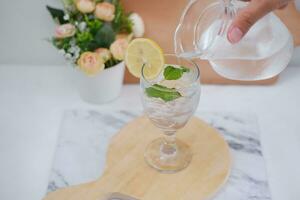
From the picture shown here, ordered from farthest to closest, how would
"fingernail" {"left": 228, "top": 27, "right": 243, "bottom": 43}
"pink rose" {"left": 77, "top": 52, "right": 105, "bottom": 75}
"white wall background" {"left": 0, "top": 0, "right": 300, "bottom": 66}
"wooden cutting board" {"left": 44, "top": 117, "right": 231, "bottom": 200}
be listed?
"white wall background" {"left": 0, "top": 0, "right": 300, "bottom": 66} → "pink rose" {"left": 77, "top": 52, "right": 105, "bottom": 75} → "wooden cutting board" {"left": 44, "top": 117, "right": 231, "bottom": 200} → "fingernail" {"left": 228, "top": 27, "right": 243, "bottom": 43}

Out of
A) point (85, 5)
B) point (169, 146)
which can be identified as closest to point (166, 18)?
point (85, 5)

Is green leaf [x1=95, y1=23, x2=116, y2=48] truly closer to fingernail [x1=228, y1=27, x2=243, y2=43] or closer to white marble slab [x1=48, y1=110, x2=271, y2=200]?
white marble slab [x1=48, y1=110, x2=271, y2=200]

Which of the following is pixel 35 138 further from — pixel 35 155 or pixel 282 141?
pixel 282 141

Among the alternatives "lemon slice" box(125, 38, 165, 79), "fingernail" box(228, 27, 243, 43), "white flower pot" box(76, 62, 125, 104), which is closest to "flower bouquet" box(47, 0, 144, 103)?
"white flower pot" box(76, 62, 125, 104)

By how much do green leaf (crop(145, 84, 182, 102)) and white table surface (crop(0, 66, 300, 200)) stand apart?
256 millimetres

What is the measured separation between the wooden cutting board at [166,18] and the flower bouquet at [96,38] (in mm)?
23

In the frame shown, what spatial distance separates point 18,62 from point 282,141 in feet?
2.11

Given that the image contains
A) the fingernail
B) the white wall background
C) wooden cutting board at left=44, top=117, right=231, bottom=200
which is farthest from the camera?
the white wall background

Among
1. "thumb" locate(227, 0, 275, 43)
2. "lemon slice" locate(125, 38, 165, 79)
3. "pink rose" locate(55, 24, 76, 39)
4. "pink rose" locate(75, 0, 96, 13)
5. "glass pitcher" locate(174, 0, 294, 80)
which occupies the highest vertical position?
"thumb" locate(227, 0, 275, 43)

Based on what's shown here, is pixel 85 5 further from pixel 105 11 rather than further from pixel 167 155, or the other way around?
pixel 167 155

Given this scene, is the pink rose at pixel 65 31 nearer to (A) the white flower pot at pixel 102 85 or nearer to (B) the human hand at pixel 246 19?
(A) the white flower pot at pixel 102 85

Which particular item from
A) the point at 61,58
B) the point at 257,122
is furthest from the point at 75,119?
the point at 257,122

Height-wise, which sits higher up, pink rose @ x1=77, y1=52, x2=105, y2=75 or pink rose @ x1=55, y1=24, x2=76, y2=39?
pink rose @ x1=55, y1=24, x2=76, y2=39

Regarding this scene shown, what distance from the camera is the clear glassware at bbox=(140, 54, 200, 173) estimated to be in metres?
0.76
